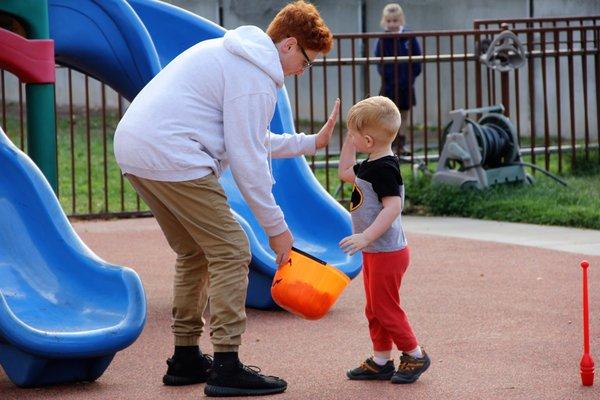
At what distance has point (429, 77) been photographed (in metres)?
17.9

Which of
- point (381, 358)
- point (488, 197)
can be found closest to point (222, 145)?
point (381, 358)

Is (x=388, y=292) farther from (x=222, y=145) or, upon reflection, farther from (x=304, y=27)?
(x=304, y=27)

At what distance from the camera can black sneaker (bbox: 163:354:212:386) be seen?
532 centimetres

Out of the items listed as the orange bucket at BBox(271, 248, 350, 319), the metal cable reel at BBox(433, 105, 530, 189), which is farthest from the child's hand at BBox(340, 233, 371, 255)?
the metal cable reel at BBox(433, 105, 530, 189)

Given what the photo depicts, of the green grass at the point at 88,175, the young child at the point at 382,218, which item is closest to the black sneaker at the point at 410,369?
the young child at the point at 382,218

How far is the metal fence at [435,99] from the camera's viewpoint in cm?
1192

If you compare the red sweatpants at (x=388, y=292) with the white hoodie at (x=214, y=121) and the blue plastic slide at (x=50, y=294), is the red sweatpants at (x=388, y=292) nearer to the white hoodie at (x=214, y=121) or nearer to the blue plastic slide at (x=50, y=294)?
the white hoodie at (x=214, y=121)

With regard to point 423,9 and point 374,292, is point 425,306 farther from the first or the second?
point 423,9

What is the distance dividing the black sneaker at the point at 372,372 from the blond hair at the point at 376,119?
97cm

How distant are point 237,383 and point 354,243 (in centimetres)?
74

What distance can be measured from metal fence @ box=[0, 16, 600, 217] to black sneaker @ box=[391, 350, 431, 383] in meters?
6.16

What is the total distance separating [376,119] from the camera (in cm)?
517

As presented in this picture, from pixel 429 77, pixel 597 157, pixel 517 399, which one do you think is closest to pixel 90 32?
pixel 517 399

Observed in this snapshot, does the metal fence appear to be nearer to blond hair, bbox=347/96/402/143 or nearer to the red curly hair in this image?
blond hair, bbox=347/96/402/143
